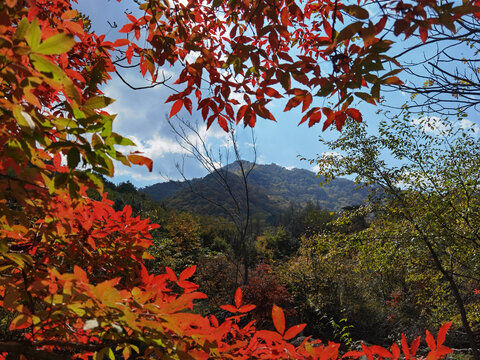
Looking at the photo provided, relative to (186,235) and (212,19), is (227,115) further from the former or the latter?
(186,235)

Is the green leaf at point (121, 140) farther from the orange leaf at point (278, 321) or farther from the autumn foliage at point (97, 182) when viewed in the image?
the orange leaf at point (278, 321)

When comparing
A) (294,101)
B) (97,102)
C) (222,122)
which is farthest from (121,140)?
Result: (222,122)

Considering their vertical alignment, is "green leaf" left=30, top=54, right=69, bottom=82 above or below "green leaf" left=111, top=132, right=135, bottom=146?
above

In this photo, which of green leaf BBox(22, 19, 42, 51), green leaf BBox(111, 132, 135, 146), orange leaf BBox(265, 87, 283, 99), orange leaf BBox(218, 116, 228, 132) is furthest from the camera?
orange leaf BBox(218, 116, 228, 132)

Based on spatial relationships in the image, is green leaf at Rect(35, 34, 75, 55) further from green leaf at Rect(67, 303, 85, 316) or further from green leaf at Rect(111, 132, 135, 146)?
green leaf at Rect(67, 303, 85, 316)

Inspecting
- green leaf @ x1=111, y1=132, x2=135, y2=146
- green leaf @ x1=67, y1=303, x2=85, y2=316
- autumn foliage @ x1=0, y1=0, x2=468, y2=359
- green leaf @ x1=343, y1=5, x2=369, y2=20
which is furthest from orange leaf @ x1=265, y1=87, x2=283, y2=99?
green leaf @ x1=67, y1=303, x2=85, y2=316

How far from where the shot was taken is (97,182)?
2.58ft

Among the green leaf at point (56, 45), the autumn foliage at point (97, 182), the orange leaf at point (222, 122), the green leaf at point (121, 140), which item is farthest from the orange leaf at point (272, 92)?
the green leaf at point (56, 45)

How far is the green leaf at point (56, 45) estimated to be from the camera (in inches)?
24.2

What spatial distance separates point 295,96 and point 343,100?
217mm

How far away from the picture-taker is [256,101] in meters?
1.42

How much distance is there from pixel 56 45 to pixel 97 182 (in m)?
0.37

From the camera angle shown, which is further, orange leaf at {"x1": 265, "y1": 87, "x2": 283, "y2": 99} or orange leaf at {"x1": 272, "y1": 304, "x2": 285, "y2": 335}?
orange leaf at {"x1": 265, "y1": 87, "x2": 283, "y2": 99}

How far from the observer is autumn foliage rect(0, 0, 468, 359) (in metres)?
0.70
